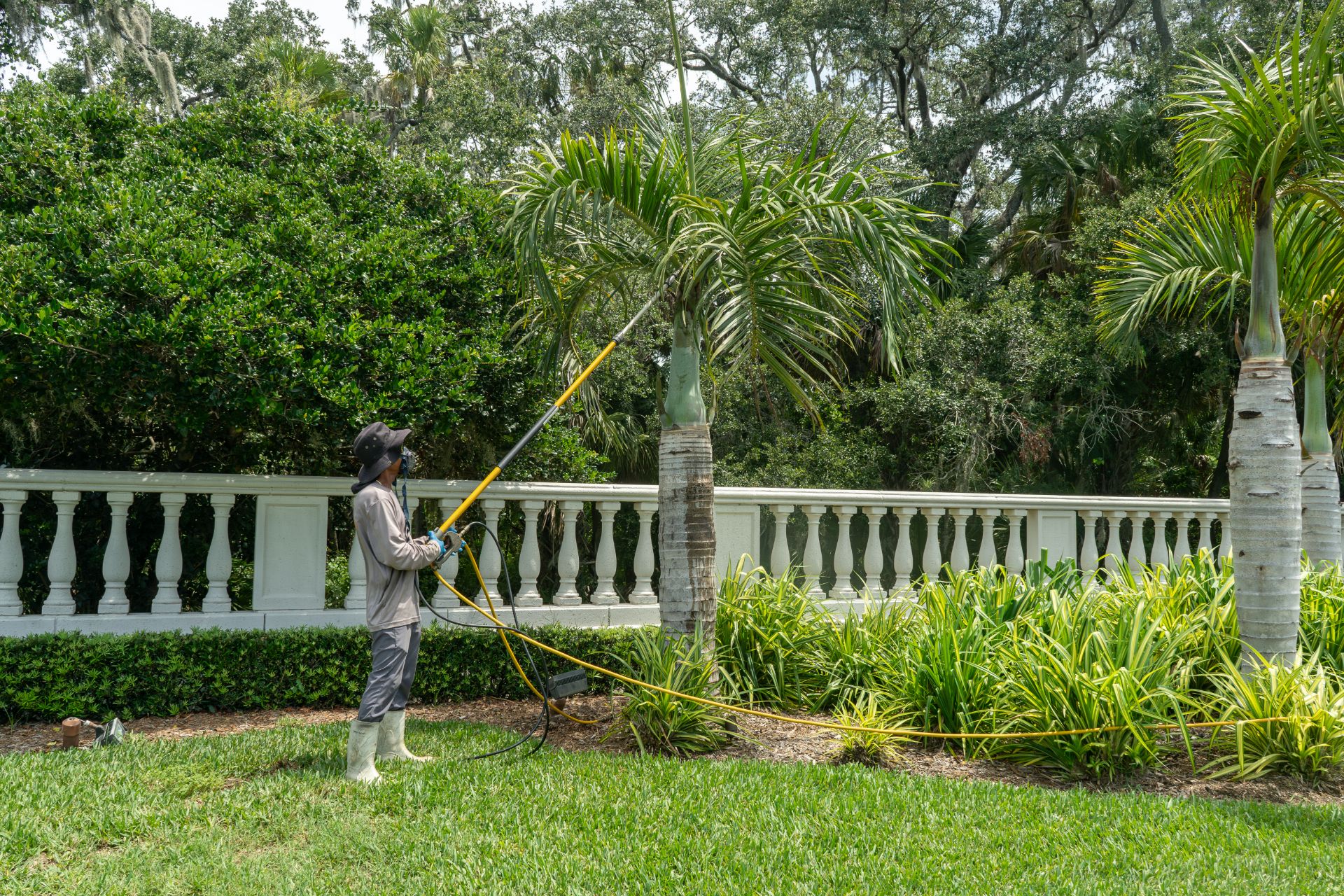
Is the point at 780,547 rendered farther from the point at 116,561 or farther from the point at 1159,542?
the point at 116,561

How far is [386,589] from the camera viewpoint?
4.78 m

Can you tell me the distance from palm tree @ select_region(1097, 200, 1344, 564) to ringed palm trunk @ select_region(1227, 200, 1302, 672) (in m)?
1.40

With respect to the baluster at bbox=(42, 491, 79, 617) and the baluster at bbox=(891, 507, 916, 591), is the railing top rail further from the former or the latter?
the baluster at bbox=(891, 507, 916, 591)

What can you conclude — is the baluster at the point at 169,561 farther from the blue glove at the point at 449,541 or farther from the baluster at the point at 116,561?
the blue glove at the point at 449,541

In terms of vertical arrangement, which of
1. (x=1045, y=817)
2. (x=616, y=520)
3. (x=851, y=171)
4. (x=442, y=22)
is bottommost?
(x=1045, y=817)

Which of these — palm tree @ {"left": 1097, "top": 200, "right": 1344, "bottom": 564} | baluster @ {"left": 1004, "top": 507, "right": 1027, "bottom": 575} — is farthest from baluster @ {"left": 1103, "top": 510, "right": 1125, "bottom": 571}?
palm tree @ {"left": 1097, "top": 200, "right": 1344, "bottom": 564}

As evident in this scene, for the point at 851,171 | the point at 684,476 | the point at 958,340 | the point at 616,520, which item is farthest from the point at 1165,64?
the point at 684,476

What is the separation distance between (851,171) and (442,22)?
62.5 feet

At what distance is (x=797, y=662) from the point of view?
250 inches

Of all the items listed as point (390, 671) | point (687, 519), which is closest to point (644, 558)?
point (687, 519)

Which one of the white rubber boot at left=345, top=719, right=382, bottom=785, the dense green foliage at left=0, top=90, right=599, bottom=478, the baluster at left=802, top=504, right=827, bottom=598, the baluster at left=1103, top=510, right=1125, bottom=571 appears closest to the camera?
the white rubber boot at left=345, top=719, right=382, bottom=785

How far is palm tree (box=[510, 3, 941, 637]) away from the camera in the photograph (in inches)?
216

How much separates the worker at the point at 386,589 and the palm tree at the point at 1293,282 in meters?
5.71

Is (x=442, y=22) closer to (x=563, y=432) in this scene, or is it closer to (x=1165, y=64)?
(x=1165, y=64)
